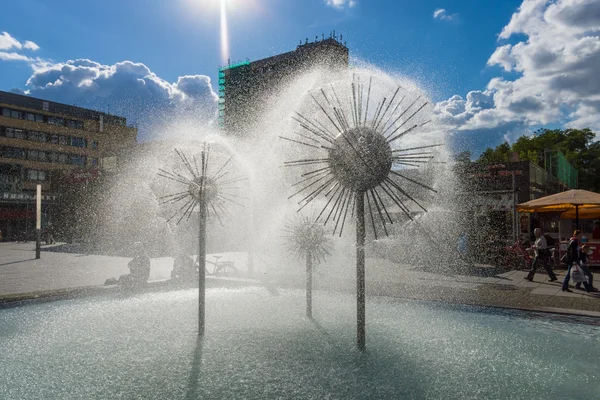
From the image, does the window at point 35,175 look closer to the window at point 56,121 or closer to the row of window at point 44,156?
the row of window at point 44,156

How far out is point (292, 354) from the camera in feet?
21.5

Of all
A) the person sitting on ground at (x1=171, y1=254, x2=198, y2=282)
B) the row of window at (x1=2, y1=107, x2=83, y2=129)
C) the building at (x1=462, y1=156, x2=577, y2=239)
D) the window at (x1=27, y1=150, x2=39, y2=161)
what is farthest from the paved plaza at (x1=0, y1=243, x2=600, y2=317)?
the row of window at (x1=2, y1=107, x2=83, y2=129)

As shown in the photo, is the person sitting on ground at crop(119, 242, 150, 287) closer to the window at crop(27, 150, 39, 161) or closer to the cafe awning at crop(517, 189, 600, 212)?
the cafe awning at crop(517, 189, 600, 212)

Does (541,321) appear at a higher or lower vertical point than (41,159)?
lower

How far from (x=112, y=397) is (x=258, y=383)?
1.65m

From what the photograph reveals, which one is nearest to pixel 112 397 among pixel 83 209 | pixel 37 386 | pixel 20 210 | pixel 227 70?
pixel 37 386

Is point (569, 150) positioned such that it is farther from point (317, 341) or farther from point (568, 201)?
point (317, 341)

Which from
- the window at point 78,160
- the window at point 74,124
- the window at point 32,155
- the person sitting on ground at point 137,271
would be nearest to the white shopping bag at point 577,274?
the person sitting on ground at point 137,271

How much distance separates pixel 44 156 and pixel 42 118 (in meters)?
6.29

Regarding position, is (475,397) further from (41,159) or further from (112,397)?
(41,159)

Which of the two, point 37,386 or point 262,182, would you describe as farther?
point 262,182

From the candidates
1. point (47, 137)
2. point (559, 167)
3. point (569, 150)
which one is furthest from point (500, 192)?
point (47, 137)

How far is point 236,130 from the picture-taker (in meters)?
88.9

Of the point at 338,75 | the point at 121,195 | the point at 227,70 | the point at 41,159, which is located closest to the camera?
the point at 338,75
